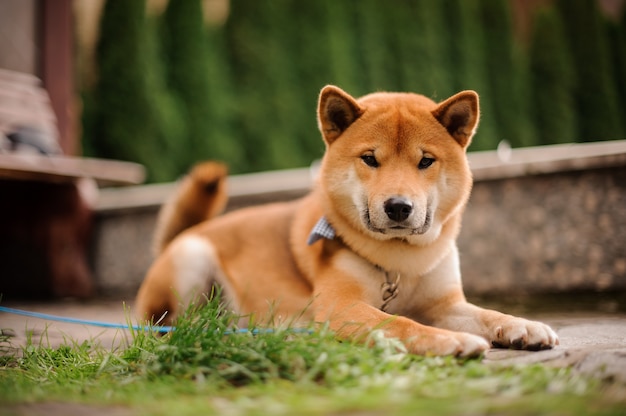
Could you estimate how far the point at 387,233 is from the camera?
7.71 feet

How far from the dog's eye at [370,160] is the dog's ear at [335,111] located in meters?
0.22

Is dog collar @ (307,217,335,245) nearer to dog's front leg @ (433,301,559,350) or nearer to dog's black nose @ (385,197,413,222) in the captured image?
dog's black nose @ (385,197,413,222)

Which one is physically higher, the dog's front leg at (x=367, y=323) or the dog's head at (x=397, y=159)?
the dog's head at (x=397, y=159)

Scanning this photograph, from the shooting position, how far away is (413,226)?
2.27m

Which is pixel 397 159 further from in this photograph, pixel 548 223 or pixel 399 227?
pixel 548 223

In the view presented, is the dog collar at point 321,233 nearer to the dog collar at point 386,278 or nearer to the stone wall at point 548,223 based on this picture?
the dog collar at point 386,278

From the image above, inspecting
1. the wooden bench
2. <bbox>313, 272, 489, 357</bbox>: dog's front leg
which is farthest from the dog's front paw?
the wooden bench

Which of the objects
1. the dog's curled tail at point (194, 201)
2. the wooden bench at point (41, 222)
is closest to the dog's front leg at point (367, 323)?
the dog's curled tail at point (194, 201)

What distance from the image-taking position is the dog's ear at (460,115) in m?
2.45

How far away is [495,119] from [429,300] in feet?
27.4

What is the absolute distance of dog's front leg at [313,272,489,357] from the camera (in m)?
1.89

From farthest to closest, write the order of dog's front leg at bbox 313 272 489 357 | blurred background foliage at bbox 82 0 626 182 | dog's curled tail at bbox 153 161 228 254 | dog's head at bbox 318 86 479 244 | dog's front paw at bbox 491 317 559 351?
blurred background foliage at bbox 82 0 626 182
dog's curled tail at bbox 153 161 228 254
dog's head at bbox 318 86 479 244
dog's front paw at bbox 491 317 559 351
dog's front leg at bbox 313 272 489 357

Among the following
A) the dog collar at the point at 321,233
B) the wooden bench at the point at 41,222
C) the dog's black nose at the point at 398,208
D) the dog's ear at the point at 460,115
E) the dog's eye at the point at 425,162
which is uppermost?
the dog's ear at the point at 460,115

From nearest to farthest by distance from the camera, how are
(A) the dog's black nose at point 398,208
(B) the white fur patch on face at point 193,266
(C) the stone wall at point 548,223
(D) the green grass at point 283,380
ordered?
(D) the green grass at point 283,380
(A) the dog's black nose at point 398,208
(B) the white fur patch on face at point 193,266
(C) the stone wall at point 548,223
